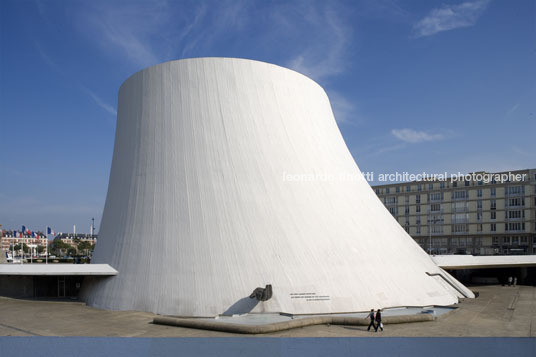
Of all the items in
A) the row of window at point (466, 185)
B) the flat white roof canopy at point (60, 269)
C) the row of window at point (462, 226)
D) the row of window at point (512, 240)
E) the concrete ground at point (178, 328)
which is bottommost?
the concrete ground at point (178, 328)

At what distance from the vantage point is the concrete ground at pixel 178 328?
40.5 feet

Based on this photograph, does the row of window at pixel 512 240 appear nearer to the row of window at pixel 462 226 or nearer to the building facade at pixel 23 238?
the row of window at pixel 462 226

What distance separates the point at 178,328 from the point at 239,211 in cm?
516

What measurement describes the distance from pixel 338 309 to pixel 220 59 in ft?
38.1

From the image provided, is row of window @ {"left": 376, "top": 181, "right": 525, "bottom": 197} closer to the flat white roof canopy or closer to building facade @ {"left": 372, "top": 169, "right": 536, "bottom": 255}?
building facade @ {"left": 372, "top": 169, "right": 536, "bottom": 255}

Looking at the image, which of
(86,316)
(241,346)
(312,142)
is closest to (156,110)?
(312,142)

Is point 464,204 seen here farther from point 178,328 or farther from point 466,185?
point 178,328

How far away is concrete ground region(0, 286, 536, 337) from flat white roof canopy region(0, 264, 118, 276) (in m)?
1.43

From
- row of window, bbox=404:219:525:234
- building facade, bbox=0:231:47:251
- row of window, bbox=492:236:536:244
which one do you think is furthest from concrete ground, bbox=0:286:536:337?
row of window, bbox=404:219:525:234

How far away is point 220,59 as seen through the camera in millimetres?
18750

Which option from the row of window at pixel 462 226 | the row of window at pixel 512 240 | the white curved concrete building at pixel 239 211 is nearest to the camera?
the white curved concrete building at pixel 239 211

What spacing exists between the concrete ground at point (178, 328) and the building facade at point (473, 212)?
1337 inches

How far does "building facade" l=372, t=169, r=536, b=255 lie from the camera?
4741 cm

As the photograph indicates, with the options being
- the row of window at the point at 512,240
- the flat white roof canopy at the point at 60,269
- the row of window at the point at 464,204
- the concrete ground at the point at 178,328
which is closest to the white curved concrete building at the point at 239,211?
the flat white roof canopy at the point at 60,269
